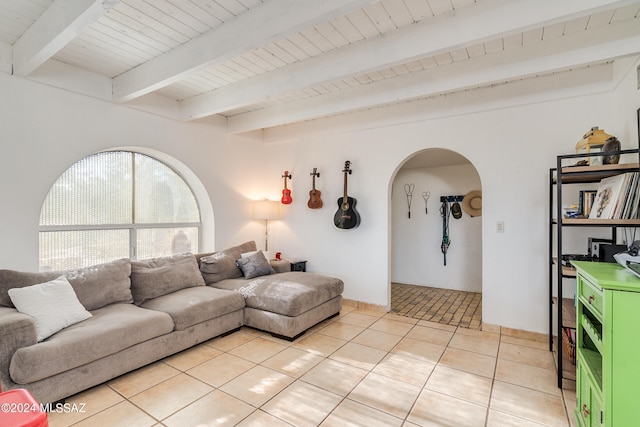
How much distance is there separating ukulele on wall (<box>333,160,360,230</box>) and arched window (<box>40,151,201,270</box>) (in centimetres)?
204

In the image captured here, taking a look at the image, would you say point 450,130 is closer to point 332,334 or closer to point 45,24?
point 332,334

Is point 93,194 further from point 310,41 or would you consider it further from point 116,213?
point 310,41

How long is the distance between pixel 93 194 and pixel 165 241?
1005 mm

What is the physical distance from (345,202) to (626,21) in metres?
2.99

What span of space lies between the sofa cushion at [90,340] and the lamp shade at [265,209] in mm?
2254

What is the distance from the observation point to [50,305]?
2.30 m

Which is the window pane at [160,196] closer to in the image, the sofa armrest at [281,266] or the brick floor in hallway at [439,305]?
the sofa armrest at [281,266]

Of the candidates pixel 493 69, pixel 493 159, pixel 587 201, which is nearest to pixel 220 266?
pixel 493 159

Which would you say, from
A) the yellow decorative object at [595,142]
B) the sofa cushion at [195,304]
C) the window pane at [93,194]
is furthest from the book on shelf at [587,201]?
the window pane at [93,194]

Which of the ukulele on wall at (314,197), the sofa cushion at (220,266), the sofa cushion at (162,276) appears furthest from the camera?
the ukulele on wall at (314,197)

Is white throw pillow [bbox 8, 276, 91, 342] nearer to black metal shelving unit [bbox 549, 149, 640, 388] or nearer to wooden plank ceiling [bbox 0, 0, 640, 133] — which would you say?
wooden plank ceiling [bbox 0, 0, 640, 133]

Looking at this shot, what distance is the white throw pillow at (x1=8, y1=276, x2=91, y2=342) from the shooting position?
7.22ft

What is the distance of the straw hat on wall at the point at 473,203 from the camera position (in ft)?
16.9

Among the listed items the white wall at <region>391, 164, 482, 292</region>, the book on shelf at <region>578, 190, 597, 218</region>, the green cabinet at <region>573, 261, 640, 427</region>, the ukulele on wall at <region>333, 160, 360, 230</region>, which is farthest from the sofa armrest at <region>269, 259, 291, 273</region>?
the green cabinet at <region>573, 261, 640, 427</region>
